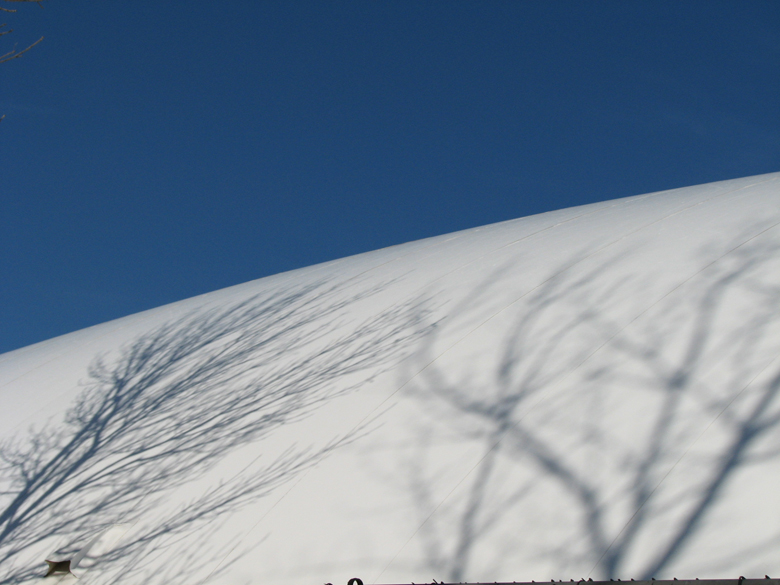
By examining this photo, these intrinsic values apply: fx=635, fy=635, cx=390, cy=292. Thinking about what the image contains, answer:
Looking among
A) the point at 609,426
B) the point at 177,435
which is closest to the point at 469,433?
the point at 609,426

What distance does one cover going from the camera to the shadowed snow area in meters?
4.58

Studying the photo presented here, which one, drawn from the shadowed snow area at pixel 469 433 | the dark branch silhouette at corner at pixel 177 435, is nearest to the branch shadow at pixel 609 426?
the shadowed snow area at pixel 469 433

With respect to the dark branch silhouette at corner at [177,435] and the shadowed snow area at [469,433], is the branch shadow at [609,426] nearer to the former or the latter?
the shadowed snow area at [469,433]

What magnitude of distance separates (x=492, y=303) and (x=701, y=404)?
307 centimetres

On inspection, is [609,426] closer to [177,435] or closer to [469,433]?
[469,433]

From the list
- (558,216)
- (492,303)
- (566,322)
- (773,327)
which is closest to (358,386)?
(492,303)

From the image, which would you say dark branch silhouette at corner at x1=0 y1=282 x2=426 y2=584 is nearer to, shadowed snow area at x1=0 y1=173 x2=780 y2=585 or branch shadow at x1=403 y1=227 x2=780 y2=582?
shadowed snow area at x1=0 y1=173 x2=780 y2=585

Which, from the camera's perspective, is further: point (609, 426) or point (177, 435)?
point (177, 435)

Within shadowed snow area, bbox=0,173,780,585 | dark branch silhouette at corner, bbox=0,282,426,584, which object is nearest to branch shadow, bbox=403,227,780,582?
shadowed snow area, bbox=0,173,780,585

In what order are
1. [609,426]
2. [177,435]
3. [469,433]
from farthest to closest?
[177,435] → [469,433] → [609,426]

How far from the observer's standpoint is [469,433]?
19.0 ft

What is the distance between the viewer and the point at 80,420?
9.55m

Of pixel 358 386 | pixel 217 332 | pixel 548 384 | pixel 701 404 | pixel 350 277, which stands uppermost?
pixel 350 277

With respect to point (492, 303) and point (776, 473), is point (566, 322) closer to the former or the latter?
point (492, 303)
